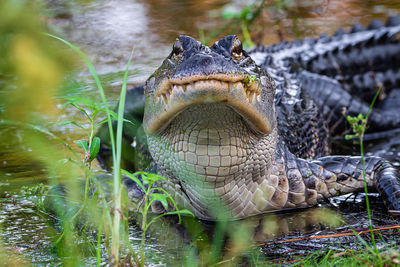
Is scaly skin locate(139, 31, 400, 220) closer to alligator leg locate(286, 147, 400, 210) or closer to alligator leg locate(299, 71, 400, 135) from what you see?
alligator leg locate(286, 147, 400, 210)

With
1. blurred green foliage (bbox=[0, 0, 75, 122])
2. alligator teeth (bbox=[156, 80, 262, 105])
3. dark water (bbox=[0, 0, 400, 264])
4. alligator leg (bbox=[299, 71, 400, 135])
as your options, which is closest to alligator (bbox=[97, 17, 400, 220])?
alligator teeth (bbox=[156, 80, 262, 105])

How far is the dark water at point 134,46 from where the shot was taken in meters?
2.36

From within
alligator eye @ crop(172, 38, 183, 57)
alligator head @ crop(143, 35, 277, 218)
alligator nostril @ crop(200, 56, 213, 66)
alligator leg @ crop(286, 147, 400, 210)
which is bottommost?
alligator leg @ crop(286, 147, 400, 210)

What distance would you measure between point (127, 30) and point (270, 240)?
6.17m

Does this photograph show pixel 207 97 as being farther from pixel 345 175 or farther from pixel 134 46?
pixel 345 175

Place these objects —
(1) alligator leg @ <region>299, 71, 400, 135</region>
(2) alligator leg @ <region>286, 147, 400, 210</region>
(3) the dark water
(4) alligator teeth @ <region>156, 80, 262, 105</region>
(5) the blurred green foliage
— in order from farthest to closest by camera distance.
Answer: (1) alligator leg @ <region>299, 71, 400, 135</region> < (2) alligator leg @ <region>286, 147, 400, 210</region> < (3) the dark water < (4) alligator teeth @ <region>156, 80, 262, 105</region> < (5) the blurred green foliage

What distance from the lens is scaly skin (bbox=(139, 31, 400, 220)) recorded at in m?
1.89

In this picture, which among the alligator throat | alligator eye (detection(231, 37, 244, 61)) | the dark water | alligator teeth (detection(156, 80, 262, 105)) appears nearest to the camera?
alligator teeth (detection(156, 80, 262, 105))

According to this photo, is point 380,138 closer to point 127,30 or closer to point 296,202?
point 296,202

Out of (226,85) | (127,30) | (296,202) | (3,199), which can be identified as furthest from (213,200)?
(127,30)

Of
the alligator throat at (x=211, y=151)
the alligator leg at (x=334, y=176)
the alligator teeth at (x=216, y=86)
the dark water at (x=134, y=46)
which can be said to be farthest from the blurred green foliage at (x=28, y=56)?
the alligator leg at (x=334, y=176)

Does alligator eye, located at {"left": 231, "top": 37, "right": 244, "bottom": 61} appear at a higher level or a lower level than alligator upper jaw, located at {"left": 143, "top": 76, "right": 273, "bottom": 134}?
higher

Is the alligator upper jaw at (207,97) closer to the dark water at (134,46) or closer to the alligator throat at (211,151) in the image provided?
the alligator throat at (211,151)

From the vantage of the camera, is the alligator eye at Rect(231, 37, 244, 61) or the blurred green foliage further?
the alligator eye at Rect(231, 37, 244, 61)
